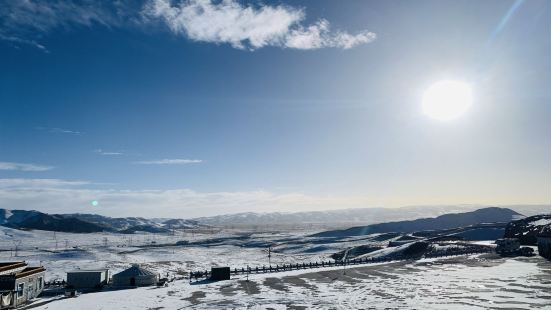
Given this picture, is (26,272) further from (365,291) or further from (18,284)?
(365,291)

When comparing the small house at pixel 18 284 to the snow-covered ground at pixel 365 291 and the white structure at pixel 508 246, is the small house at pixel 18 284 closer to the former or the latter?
the snow-covered ground at pixel 365 291

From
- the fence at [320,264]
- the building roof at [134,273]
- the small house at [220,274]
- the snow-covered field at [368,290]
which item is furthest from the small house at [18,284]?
the small house at [220,274]

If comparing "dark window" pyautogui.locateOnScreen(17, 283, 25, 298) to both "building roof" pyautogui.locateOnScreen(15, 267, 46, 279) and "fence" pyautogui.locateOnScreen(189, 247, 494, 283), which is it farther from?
"fence" pyautogui.locateOnScreen(189, 247, 494, 283)

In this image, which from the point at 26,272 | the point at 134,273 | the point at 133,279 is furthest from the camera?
the point at 134,273

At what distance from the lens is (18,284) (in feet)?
142

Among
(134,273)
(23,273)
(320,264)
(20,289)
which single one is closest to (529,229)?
(320,264)

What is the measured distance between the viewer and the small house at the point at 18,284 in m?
41.4

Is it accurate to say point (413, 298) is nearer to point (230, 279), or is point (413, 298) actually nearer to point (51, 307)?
point (230, 279)

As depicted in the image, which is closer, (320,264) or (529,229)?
(320,264)

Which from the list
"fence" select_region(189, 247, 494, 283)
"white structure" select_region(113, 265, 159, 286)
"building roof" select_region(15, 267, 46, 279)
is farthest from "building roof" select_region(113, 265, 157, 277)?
"building roof" select_region(15, 267, 46, 279)

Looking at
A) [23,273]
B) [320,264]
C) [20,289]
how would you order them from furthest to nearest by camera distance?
[320,264]
[23,273]
[20,289]

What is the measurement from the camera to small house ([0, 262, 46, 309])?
41.4 meters

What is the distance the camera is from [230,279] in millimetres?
58812

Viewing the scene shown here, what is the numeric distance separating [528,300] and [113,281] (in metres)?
45.3
